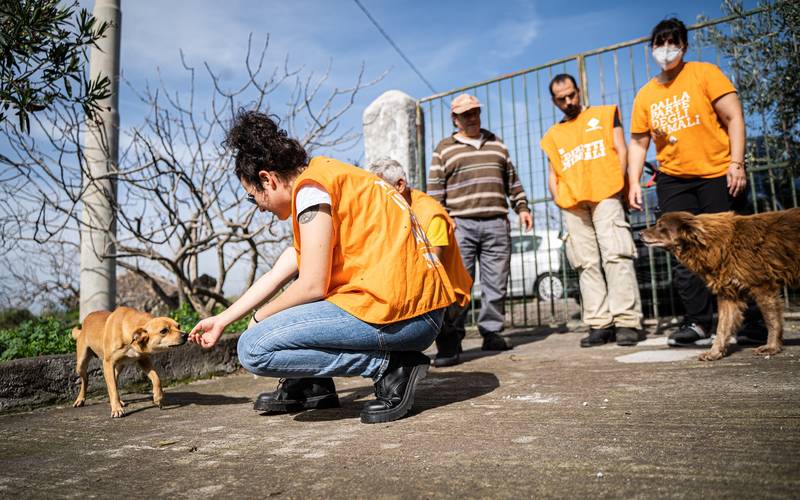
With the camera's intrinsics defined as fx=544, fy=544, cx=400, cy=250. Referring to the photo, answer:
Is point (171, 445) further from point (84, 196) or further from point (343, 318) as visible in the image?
point (84, 196)

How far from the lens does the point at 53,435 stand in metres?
2.60

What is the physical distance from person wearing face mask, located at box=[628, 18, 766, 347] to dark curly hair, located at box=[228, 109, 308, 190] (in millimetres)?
2822

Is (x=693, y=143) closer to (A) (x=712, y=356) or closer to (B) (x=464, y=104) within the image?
(A) (x=712, y=356)

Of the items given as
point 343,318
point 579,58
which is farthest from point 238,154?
point 579,58

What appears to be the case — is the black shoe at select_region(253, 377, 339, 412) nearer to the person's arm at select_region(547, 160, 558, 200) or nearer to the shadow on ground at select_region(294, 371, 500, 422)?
the shadow on ground at select_region(294, 371, 500, 422)

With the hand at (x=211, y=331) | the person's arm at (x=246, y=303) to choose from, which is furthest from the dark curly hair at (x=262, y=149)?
the hand at (x=211, y=331)

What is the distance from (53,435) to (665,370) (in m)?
3.17

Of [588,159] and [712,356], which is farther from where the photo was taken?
[588,159]

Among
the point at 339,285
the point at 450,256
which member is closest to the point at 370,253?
the point at 339,285

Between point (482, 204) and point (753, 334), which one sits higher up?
point (482, 204)

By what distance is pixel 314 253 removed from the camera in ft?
7.27

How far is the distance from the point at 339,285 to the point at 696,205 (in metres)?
2.89

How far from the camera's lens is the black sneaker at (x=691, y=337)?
3873mm

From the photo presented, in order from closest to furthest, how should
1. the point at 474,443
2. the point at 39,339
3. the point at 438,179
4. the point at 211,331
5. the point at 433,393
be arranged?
the point at 474,443 < the point at 211,331 < the point at 433,393 < the point at 39,339 < the point at 438,179
